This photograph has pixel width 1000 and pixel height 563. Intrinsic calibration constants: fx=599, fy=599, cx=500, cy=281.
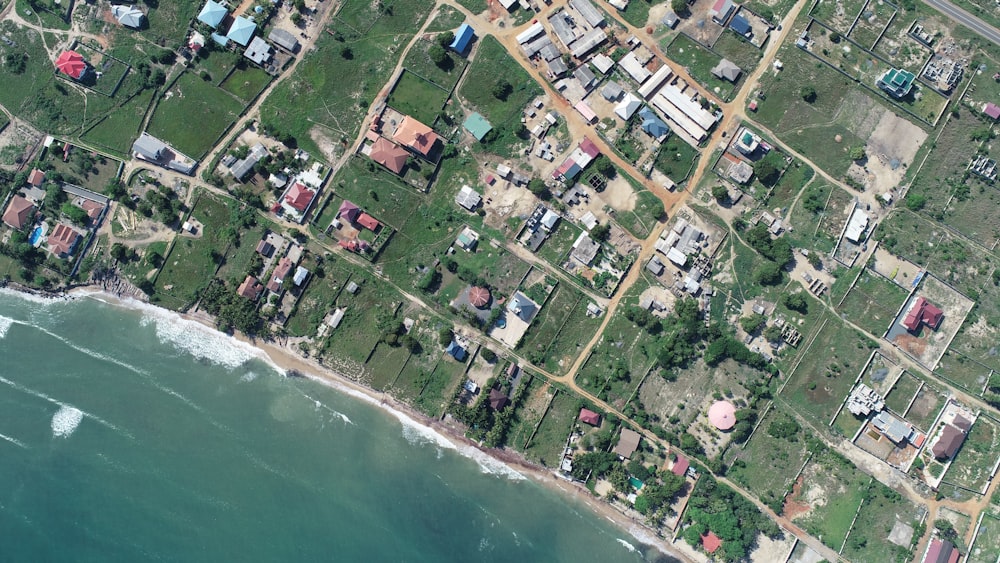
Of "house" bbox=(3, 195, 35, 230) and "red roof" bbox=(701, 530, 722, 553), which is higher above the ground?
"red roof" bbox=(701, 530, 722, 553)

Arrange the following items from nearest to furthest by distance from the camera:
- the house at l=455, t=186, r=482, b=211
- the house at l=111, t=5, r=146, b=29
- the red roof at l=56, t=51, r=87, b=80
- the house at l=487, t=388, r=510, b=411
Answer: the house at l=487, t=388, r=510, b=411
the house at l=455, t=186, r=482, b=211
the red roof at l=56, t=51, r=87, b=80
the house at l=111, t=5, r=146, b=29


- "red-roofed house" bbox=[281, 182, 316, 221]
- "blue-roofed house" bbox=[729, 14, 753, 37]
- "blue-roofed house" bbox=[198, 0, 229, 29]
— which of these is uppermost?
"blue-roofed house" bbox=[729, 14, 753, 37]

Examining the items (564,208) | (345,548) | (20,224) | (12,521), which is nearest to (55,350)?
(20,224)

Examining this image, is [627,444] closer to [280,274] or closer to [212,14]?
[280,274]

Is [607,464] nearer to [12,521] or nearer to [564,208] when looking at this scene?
[564,208]

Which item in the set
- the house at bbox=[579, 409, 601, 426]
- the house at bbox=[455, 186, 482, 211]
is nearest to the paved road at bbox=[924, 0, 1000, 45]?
the house at bbox=[455, 186, 482, 211]

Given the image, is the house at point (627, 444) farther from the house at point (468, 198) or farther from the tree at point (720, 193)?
the house at point (468, 198)

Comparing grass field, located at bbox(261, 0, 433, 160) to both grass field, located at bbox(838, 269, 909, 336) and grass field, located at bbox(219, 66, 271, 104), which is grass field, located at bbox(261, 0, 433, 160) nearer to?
grass field, located at bbox(219, 66, 271, 104)

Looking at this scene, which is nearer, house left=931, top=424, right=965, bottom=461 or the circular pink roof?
house left=931, top=424, right=965, bottom=461
